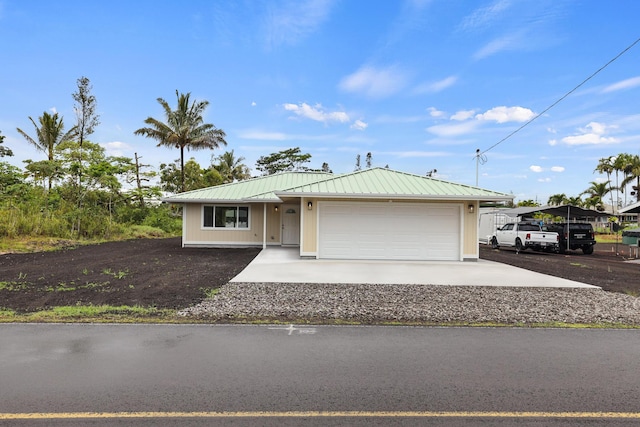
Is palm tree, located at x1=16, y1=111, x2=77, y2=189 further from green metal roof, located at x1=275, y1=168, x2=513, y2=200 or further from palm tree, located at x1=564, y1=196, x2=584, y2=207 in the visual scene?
palm tree, located at x1=564, y1=196, x2=584, y2=207

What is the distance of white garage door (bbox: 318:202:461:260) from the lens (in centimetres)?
1385

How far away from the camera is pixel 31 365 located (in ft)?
12.8

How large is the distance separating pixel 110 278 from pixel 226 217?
30.6ft

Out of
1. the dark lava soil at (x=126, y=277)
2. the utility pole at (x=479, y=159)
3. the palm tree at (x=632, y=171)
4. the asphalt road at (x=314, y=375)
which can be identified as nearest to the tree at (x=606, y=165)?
the palm tree at (x=632, y=171)

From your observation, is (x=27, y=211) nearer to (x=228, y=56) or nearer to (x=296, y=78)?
(x=228, y=56)

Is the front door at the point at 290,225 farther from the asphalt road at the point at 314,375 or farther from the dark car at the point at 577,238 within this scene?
the dark car at the point at 577,238

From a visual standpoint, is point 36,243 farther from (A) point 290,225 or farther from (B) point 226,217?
(A) point 290,225

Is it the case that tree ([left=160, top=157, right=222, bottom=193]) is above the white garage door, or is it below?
above

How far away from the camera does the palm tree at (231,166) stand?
41656 millimetres

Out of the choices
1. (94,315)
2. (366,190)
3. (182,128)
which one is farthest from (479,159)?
(94,315)

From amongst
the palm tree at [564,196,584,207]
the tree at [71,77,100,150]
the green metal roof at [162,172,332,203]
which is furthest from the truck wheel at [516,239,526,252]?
the palm tree at [564,196,584,207]

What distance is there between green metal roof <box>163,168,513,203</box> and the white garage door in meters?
0.62

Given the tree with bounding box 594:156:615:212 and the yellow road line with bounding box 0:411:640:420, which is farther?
the tree with bounding box 594:156:615:212

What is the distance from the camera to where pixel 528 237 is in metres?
19.1
